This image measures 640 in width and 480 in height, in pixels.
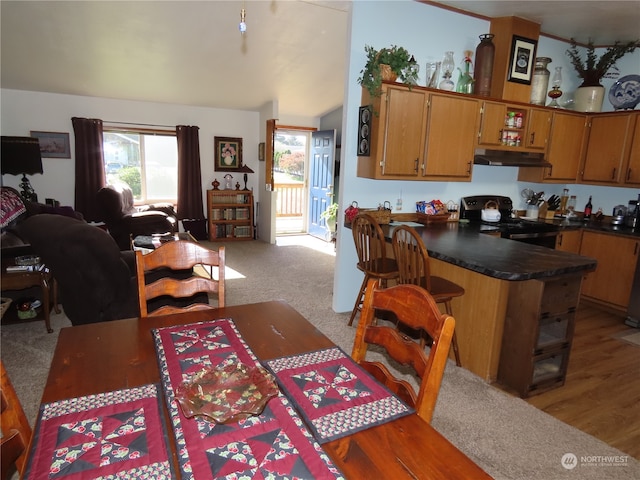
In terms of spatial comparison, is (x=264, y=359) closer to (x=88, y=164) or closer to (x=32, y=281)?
(x=32, y=281)

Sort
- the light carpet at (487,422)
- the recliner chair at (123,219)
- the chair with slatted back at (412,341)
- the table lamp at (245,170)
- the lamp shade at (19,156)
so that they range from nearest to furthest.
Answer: the chair with slatted back at (412,341) < the light carpet at (487,422) < the lamp shade at (19,156) < the recliner chair at (123,219) < the table lamp at (245,170)

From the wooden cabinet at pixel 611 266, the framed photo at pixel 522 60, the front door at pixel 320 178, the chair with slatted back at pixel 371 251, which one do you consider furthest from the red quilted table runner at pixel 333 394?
the front door at pixel 320 178

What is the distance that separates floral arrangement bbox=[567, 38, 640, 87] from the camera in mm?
3914

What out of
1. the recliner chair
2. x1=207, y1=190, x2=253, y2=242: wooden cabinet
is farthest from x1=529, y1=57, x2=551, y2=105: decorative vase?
the recliner chair

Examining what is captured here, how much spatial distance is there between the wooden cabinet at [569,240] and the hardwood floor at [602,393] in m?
0.88

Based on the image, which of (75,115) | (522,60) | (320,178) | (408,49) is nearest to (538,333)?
(408,49)

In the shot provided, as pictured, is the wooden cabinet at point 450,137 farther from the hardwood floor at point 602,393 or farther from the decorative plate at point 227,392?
the decorative plate at point 227,392

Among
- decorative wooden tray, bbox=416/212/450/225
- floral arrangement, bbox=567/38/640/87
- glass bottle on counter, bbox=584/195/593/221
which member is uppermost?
floral arrangement, bbox=567/38/640/87

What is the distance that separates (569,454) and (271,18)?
14.2 ft

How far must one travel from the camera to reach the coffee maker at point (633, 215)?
388 cm

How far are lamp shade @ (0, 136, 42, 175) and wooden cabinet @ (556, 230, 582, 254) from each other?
612cm

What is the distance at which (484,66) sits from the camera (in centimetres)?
350

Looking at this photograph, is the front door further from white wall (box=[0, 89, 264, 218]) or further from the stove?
the stove

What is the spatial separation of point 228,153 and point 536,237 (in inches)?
198
